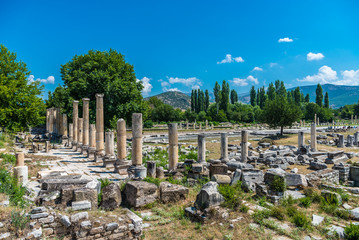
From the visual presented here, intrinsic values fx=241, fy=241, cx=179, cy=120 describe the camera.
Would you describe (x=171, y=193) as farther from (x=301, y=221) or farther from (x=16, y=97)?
(x=16, y=97)

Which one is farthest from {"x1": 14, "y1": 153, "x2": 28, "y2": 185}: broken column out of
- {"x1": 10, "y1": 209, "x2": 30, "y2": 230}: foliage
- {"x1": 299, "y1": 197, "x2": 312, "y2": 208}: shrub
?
{"x1": 299, "y1": 197, "x2": 312, "y2": 208}: shrub

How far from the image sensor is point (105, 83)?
24.2 meters

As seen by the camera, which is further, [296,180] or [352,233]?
[296,180]

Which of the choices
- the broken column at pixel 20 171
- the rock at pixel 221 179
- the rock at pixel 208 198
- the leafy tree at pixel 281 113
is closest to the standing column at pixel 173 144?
the rock at pixel 221 179

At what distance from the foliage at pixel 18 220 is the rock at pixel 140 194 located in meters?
2.75

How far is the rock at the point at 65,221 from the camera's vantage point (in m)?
5.37

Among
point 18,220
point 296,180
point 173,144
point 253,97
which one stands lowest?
point 296,180

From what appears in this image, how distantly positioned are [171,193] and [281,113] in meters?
31.7

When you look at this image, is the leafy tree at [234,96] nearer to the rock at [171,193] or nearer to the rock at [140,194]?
the rock at [171,193]

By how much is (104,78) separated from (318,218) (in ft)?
72.8

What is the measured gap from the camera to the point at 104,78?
961 inches

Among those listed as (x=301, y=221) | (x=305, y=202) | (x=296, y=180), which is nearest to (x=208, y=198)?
(x=301, y=221)

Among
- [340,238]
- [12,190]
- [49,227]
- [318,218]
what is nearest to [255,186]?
[318,218]

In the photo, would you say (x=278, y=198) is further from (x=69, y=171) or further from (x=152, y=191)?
(x=69, y=171)
